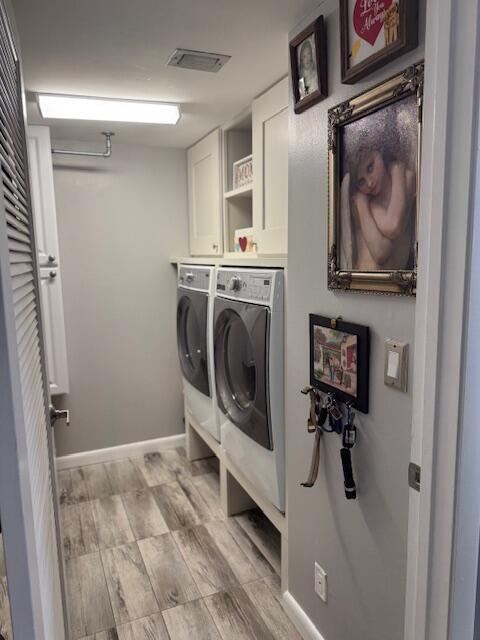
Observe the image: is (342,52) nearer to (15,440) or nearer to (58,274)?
(15,440)

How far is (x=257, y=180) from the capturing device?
199 centimetres

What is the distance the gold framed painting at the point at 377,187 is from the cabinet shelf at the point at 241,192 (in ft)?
3.11

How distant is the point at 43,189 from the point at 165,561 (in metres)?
2.04

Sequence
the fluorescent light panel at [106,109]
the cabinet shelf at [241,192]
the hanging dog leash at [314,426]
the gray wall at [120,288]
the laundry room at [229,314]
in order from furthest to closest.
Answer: the gray wall at [120,288]
the cabinet shelf at [241,192]
the fluorescent light panel at [106,109]
the hanging dog leash at [314,426]
the laundry room at [229,314]

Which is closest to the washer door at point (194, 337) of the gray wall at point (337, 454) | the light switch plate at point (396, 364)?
the gray wall at point (337, 454)

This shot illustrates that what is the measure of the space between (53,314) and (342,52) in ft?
6.92

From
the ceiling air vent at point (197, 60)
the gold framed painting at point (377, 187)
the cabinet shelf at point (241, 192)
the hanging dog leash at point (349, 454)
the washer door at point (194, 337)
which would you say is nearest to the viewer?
the gold framed painting at point (377, 187)

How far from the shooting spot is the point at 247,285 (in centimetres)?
184

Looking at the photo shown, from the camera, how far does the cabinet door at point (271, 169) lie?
1777 millimetres

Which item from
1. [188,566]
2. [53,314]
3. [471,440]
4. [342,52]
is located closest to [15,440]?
[471,440]

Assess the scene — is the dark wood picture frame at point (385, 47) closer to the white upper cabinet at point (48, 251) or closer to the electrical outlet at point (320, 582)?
the electrical outlet at point (320, 582)

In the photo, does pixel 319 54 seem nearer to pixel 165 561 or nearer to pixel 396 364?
pixel 396 364

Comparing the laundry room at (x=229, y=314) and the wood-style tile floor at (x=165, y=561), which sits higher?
the laundry room at (x=229, y=314)

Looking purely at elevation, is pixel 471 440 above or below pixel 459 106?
below
